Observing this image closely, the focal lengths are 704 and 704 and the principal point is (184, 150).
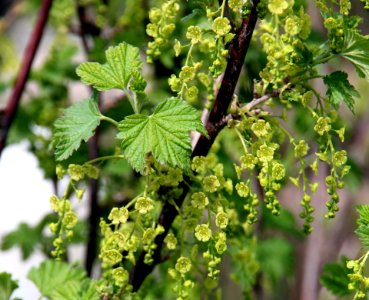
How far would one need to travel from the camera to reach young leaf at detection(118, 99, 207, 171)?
0.76m

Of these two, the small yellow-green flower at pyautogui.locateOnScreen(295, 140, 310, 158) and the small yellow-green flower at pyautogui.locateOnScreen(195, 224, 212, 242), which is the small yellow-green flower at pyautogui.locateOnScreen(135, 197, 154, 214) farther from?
the small yellow-green flower at pyautogui.locateOnScreen(295, 140, 310, 158)

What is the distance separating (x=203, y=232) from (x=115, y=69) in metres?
0.22

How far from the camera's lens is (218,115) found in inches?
32.8

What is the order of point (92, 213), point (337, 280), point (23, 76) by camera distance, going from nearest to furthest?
1. point (337, 280)
2. point (23, 76)
3. point (92, 213)

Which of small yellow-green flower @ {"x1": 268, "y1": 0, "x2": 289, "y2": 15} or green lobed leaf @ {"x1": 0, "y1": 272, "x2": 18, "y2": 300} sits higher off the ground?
small yellow-green flower @ {"x1": 268, "y1": 0, "x2": 289, "y2": 15}

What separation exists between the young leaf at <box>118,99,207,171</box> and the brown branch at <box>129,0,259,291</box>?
0.20ft

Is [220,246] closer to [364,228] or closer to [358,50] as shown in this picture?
[364,228]

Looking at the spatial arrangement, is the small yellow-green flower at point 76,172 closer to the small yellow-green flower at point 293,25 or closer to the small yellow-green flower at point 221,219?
the small yellow-green flower at point 221,219

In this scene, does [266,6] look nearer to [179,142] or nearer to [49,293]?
[179,142]

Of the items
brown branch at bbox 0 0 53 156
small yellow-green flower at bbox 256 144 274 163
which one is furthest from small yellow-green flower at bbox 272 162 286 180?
brown branch at bbox 0 0 53 156

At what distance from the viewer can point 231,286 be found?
2.66 metres

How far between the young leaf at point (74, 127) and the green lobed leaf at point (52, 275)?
26cm

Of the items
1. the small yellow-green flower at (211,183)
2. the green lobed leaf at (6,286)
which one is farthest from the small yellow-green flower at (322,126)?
the green lobed leaf at (6,286)

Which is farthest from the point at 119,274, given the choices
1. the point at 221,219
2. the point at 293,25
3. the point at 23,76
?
the point at 23,76
